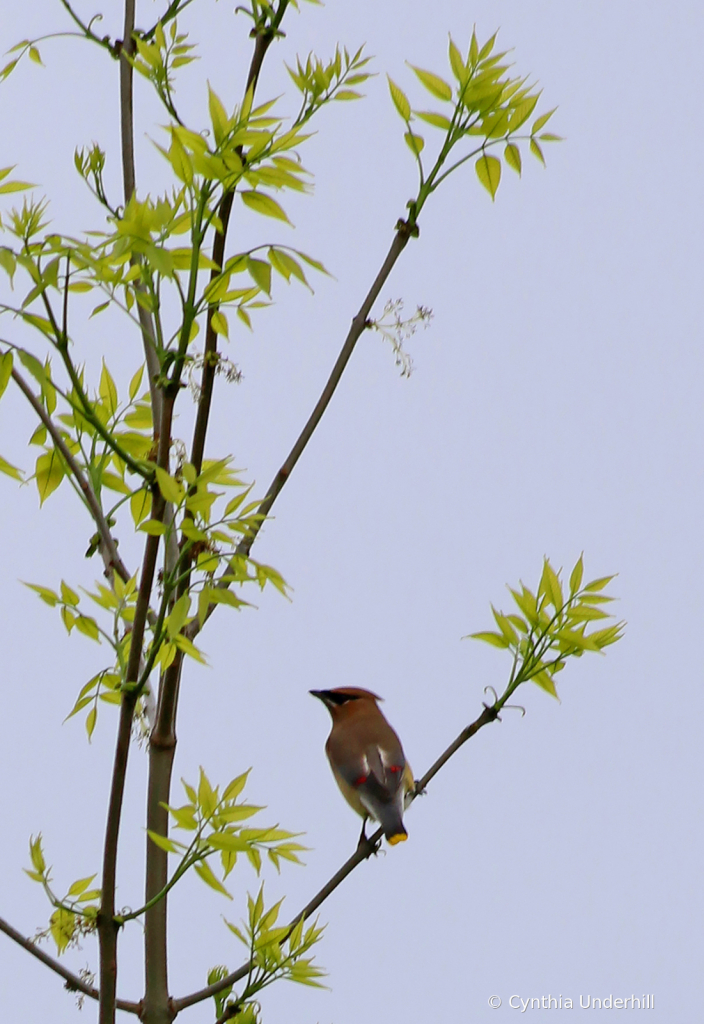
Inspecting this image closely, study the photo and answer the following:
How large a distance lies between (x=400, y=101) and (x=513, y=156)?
0.13 m

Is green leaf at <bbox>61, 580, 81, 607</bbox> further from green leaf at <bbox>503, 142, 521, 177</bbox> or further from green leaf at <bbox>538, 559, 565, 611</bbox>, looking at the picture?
green leaf at <bbox>503, 142, 521, 177</bbox>

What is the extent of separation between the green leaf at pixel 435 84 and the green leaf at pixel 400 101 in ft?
0.08

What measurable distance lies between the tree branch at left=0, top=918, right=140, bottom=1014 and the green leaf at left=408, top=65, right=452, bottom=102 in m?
0.85

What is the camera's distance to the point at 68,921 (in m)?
1.11

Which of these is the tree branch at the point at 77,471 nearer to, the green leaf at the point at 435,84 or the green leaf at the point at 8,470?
the green leaf at the point at 8,470

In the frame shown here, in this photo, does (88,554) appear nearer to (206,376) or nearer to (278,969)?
(206,376)

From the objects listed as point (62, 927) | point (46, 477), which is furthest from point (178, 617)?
point (62, 927)

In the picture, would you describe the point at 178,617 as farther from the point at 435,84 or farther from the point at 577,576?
the point at 435,84

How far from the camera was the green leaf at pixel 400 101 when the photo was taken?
109 centimetres

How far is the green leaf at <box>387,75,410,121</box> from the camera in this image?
3.58 feet

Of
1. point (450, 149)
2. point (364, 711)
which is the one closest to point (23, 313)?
point (450, 149)

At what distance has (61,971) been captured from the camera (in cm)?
104

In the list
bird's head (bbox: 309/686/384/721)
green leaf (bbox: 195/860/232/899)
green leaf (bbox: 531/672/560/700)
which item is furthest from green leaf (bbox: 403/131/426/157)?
bird's head (bbox: 309/686/384/721)

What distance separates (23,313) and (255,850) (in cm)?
50
